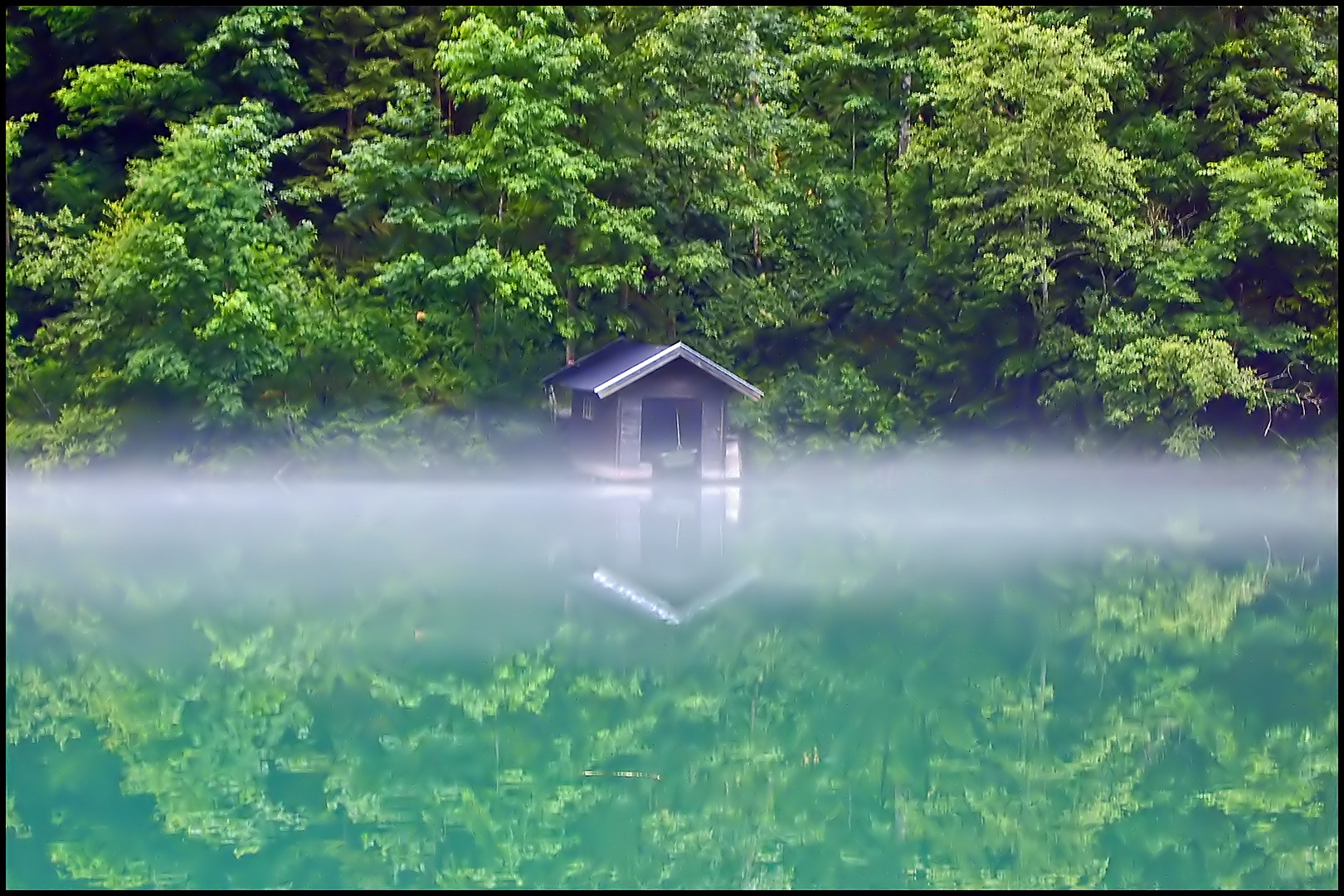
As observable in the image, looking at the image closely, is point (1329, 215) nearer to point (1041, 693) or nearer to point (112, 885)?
point (1041, 693)

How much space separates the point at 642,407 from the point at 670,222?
344 centimetres

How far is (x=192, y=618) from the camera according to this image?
918cm

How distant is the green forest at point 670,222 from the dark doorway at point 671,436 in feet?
2.97

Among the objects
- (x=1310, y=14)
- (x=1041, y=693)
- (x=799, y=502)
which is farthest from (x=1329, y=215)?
(x=1041, y=693)

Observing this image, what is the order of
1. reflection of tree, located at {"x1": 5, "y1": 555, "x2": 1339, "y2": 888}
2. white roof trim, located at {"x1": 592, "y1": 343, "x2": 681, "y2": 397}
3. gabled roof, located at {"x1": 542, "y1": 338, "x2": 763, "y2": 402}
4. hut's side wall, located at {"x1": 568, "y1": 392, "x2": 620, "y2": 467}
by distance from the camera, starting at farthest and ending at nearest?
hut's side wall, located at {"x1": 568, "y1": 392, "x2": 620, "y2": 467} → gabled roof, located at {"x1": 542, "y1": 338, "x2": 763, "y2": 402} → white roof trim, located at {"x1": 592, "y1": 343, "x2": 681, "y2": 397} → reflection of tree, located at {"x1": 5, "y1": 555, "x2": 1339, "y2": 888}

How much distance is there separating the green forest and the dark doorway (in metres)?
0.91

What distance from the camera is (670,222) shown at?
2148cm

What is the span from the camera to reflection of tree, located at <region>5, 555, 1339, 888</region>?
5.02 metres

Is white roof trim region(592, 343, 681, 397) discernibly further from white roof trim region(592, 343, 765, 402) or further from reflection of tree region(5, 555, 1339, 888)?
reflection of tree region(5, 555, 1339, 888)

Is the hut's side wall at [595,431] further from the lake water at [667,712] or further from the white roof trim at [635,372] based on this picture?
the lake water at [667,712]

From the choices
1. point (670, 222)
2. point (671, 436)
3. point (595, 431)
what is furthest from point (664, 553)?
point (670, 222)

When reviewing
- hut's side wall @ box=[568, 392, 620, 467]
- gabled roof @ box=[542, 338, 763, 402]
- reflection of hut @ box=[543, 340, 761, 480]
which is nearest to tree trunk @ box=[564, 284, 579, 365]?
reflection of hut @ box=[543, 340, 761, 480]

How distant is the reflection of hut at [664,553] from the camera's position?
1005cm

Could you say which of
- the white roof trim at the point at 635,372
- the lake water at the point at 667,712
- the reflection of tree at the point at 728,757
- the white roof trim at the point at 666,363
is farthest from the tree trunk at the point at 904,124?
the reflection of tree at the point at 728,757
